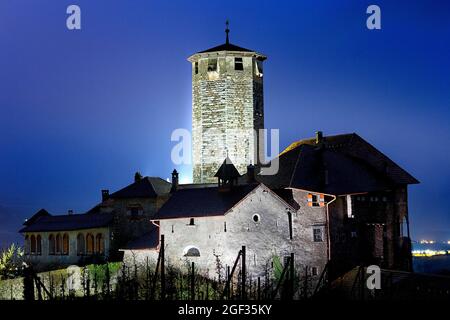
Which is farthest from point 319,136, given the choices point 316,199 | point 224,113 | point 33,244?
point 33,244

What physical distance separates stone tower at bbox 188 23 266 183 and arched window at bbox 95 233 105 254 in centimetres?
974

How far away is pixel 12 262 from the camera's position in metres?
50.8

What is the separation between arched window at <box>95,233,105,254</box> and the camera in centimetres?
4722

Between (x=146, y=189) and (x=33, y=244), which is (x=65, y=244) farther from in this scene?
(x=146, y=189)

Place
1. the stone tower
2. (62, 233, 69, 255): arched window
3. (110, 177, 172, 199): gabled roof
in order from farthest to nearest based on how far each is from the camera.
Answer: the stone tower
(62, 233, 69, 255): arched window
(110, 177, 172, 199): gabled roof

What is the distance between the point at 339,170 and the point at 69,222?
19.4 metres

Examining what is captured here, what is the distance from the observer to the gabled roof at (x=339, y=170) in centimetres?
4097

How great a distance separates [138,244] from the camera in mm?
41031

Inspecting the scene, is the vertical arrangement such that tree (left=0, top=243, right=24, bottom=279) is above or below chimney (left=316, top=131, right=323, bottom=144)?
below

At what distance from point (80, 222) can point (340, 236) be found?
18.3 m

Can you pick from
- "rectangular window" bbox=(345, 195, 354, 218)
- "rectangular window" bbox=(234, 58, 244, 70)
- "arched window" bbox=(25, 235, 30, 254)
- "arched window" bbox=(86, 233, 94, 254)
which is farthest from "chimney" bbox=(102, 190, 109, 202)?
"rectangular window" bbox=(345, 195, 354, 218)

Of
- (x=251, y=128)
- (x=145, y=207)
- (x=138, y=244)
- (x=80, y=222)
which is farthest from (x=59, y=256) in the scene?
(x=251, y=128)

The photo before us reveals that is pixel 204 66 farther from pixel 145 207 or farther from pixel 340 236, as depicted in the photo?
pixel 340 236

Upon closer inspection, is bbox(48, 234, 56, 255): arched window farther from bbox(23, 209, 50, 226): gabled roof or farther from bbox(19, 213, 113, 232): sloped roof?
bbox(23, 209, 50, 226): gabled roof
